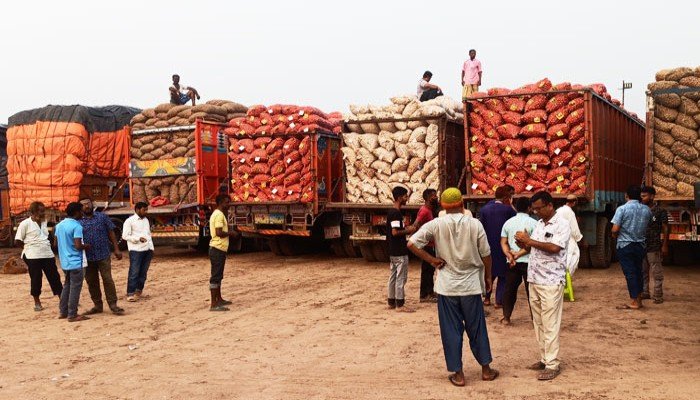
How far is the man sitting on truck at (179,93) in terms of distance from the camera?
16.4 metres

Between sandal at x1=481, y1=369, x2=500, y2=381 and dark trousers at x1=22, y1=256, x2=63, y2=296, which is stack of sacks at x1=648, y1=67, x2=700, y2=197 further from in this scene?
dark trousers at x1=22, y1=256, x2=63, y2=296

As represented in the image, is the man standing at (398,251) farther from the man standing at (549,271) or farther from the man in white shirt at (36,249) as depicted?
the man in white shirt at (36,249)

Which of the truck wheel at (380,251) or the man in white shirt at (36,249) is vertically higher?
the man in white shirt at (36,249)

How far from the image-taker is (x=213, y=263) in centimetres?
828

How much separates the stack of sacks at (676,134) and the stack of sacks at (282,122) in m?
5.65

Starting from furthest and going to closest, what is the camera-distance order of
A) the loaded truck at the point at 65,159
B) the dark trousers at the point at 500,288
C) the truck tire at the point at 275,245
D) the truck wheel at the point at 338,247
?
the loaded truck at the point at 65,159, the truck tire at the point at 275,245, the truck wheel at the point at 338,247, the dark trousers at the point at 500,288

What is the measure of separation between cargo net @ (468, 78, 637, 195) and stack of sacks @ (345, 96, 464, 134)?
0.83 m

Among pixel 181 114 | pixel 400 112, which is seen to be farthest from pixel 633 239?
pixel 181 114

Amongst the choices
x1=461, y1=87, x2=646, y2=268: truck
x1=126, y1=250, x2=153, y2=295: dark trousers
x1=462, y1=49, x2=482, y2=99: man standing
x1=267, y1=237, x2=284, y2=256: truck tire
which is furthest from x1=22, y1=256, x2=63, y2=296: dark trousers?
x1=462, y1=49, x2=482, y2=99: man standing

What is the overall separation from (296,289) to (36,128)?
9.31m

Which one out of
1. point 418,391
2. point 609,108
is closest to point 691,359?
point 418,391

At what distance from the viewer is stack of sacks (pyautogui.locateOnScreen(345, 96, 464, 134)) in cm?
1160

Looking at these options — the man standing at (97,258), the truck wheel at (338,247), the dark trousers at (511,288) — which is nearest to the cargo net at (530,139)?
the truck wheel at (338,247)

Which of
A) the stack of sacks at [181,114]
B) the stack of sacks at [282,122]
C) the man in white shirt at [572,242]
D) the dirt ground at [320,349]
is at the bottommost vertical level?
the dirt ground at [320,349]
